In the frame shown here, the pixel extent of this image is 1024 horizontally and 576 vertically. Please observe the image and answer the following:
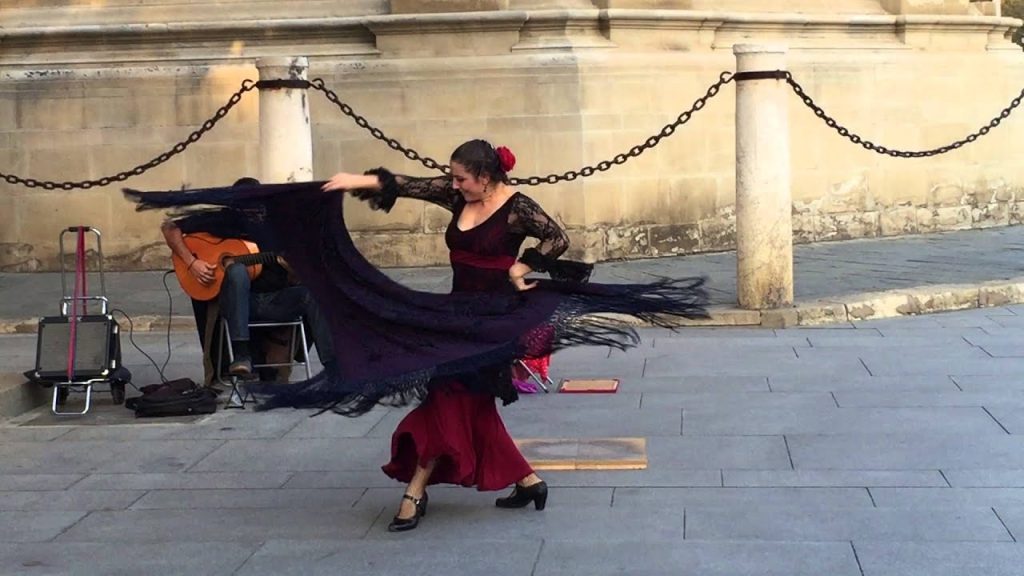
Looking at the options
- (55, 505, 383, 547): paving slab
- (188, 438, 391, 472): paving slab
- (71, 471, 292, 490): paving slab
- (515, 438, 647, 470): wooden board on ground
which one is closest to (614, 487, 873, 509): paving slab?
(515, 438, 647, 470): wooden board on ground

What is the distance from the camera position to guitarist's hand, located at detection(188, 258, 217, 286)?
8695mm

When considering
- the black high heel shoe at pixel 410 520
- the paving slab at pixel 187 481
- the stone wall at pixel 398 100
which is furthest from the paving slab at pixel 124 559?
the stone wall at pixel 398 100

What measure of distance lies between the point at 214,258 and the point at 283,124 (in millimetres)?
2300

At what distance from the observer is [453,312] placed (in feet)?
19.9

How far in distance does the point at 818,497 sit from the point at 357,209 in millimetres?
8451

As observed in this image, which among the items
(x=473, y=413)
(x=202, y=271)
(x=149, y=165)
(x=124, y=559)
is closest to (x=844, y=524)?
(x=473, y=413)

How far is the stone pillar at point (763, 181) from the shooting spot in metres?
10.9

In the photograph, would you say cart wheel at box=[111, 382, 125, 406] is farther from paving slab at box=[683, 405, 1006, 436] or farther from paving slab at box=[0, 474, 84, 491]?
paving slab at box=[683, 405, 1006, 436]

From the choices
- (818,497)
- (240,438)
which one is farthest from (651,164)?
(818,497)

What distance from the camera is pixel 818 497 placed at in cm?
627

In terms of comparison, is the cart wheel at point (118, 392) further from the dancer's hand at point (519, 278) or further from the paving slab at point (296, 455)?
the dancer's hand at point (519, 278)

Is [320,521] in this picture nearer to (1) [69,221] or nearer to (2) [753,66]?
(2) [753,66]

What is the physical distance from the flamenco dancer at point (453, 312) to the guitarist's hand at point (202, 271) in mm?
2222

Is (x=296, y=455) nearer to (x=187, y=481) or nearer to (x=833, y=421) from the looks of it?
(x=187, y=481)
